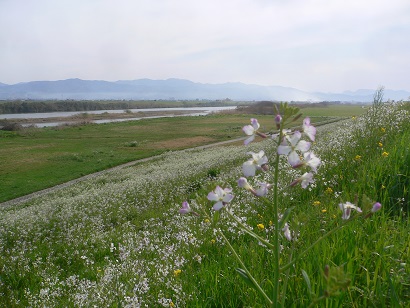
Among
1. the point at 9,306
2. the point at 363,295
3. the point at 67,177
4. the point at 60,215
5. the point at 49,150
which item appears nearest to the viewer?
the point at 363,295

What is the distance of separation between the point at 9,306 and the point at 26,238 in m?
6.17

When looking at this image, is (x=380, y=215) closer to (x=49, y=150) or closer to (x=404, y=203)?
(x=404, y=203)

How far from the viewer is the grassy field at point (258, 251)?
3033 mm

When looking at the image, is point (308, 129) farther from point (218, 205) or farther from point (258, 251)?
point (258, 251)

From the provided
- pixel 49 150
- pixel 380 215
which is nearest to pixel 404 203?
pixel 380 215

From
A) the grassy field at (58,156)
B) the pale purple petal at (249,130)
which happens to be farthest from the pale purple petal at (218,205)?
the grassy field at (58,156)

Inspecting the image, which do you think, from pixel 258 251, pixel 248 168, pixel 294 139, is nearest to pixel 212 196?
pixel 248 168

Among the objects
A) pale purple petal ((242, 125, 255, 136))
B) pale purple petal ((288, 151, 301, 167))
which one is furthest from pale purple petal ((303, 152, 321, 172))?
pale purple petal ((242, 125, 255, 136))

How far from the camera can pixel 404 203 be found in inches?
201

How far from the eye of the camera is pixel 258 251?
14.3 ft

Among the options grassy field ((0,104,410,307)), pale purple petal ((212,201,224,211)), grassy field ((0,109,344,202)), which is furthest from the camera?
grassy field ((0,109,344,202))

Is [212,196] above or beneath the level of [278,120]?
beneath

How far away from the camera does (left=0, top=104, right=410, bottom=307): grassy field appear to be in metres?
3.03

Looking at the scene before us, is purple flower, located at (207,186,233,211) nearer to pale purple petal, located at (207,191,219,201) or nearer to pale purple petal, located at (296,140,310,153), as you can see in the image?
pale purple petal, located at (207,191,219,201)
